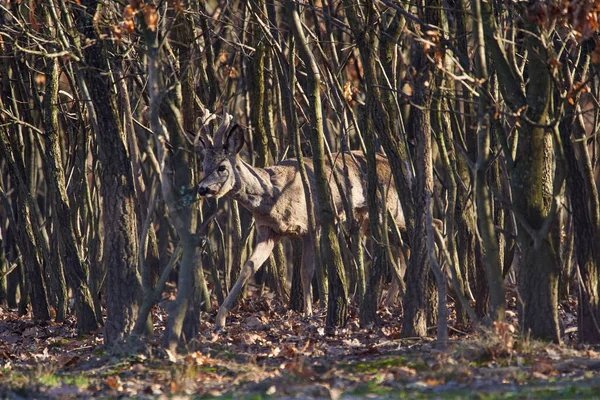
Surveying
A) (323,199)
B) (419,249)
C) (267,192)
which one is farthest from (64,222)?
(419,249)

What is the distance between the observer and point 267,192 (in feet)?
44.4

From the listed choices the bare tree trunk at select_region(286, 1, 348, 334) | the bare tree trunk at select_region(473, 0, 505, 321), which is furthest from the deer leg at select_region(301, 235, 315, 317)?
the bare tree trunk at select_region(473, 0, 505, 321)

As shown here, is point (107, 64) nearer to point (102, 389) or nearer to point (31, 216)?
point (102, 389)

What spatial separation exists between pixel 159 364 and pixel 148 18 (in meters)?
2.88

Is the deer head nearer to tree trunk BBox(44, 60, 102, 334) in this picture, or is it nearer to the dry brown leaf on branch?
tree trunk BBox(44, 60, 102, 334)

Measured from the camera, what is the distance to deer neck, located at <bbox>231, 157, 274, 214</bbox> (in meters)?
13.3

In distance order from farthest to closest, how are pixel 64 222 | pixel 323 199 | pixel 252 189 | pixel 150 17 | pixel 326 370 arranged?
pixel 252 189, pixel 64 222, pixel 323 199, pixel 326 370, pixel 150 17

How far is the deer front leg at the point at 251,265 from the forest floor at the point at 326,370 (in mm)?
1646

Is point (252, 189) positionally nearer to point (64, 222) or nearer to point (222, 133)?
point (222, 133)

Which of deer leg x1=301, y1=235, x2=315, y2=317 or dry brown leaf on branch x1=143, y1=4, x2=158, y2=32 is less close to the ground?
dry brown leaf on branch x1=143, y1=4, x2=158, y2=32

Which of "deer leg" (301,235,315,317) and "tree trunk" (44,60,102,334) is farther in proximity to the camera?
"deer leg" (301,235,315,317)

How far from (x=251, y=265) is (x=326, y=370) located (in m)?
5.06

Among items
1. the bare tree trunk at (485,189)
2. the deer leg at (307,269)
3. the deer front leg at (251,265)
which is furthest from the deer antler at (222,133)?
the bare tree trunk at (485,189)

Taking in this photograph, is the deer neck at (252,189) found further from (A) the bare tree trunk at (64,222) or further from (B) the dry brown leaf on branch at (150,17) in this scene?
(B) the dry brown leaf on branch at (150,17)
